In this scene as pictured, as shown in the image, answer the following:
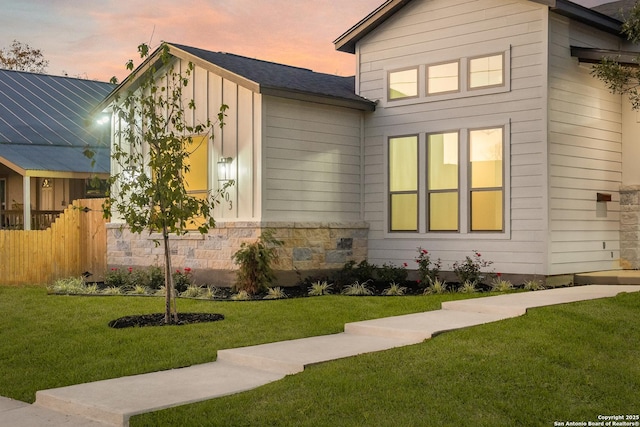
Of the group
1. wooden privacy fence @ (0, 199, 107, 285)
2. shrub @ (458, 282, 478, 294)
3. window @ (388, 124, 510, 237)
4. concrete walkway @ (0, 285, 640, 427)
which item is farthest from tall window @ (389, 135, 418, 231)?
wooden privacy fence @ (0, 199, 107, 285)

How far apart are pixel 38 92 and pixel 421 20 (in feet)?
48.3

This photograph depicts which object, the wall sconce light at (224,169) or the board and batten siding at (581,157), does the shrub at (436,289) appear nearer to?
the board and batten siding at (581,157)

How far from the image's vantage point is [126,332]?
9.66 metres

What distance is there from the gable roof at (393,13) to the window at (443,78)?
4.68 ft

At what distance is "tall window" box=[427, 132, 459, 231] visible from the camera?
14.7m

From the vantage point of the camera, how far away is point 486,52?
1428 cm

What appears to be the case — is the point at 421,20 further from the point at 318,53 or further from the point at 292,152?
the point at 318,53

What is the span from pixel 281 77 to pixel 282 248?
11.4ft

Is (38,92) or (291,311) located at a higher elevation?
(38,92)

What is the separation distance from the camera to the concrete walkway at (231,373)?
20.5ft

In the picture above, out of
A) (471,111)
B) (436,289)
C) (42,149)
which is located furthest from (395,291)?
(42,149)

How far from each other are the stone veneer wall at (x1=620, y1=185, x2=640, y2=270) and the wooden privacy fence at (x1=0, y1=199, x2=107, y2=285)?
10631mm

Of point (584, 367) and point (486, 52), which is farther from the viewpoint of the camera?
point (486, 52)

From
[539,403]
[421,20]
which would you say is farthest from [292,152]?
[539,403]
